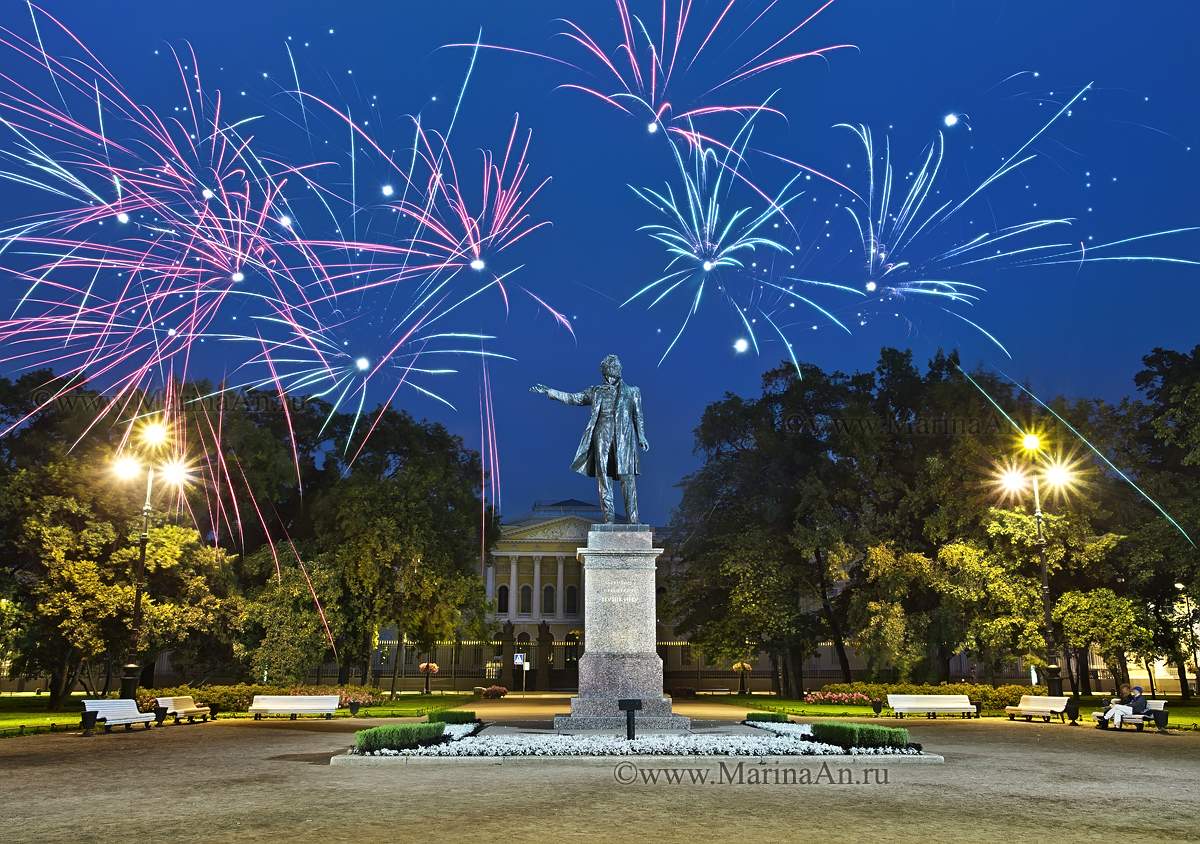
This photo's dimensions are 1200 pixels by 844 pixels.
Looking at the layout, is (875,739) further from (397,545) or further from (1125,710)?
(397,545)

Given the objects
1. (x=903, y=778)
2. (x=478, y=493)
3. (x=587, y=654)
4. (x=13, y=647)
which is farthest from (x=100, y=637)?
(x=903, y=778)

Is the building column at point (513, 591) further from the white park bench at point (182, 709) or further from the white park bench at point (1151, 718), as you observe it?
the white park bench at point (1151, 718)

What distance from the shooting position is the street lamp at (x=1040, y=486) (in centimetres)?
2534

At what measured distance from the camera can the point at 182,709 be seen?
23359mm

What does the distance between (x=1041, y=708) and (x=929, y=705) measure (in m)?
2.76

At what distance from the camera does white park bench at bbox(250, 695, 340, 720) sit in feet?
78.7

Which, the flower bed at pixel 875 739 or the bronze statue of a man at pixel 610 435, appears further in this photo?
the bronze statue of a man at pixel 610 435

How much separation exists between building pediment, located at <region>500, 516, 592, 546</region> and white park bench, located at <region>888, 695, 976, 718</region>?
5700 centimetres

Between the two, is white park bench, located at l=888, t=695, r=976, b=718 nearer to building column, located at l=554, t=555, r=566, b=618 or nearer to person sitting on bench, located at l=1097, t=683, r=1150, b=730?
person sitting on bench, located at l=1097, t=683, r=1150, b=730

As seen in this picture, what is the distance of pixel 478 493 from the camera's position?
1663 inches

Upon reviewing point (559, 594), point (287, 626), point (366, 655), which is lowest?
point (366, 655)

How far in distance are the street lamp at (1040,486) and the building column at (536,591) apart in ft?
181

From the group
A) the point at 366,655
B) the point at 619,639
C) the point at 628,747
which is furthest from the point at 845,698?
the point at 366,655

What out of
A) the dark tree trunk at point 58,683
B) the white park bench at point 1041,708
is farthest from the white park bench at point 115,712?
the white park bench at point 1041,708
